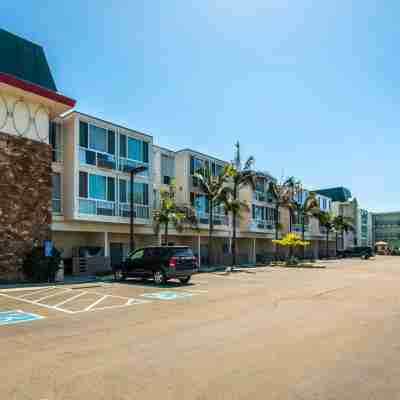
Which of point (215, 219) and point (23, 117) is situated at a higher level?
point (23, 117)

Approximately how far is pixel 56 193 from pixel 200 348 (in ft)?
62.5

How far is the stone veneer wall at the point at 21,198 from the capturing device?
18.9 metres

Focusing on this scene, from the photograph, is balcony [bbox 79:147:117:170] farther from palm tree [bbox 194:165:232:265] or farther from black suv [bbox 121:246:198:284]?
black suv [bbox 121:246:198:284]

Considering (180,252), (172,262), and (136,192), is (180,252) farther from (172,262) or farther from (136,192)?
(136,192)

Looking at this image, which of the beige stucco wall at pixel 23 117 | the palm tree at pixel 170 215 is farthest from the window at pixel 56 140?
the palm tree at pixel 170 215

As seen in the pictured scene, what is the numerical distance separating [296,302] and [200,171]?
20.9 meters

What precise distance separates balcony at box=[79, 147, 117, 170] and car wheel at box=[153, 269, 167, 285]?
9.66 m

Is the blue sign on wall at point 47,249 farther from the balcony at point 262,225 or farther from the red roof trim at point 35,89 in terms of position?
the balcony at point 262,225

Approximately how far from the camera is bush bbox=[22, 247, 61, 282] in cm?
1906

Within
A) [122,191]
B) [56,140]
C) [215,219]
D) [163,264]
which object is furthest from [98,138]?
[215,219]

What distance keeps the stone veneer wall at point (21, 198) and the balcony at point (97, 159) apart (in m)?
2.73

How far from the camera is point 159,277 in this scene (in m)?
17.7

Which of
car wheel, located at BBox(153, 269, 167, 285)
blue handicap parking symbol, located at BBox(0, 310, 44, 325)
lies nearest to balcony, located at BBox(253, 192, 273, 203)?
car wheel, located at BBox(153, 269, 167, 285)

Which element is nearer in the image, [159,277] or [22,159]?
[159,277]
